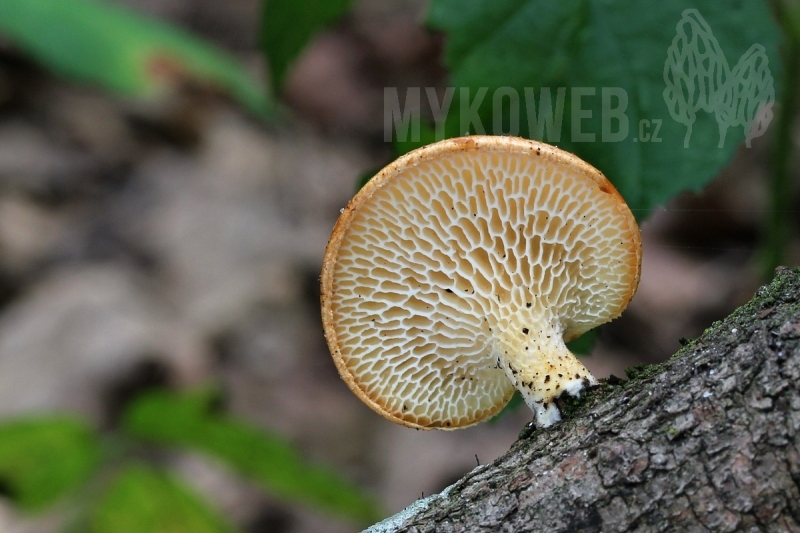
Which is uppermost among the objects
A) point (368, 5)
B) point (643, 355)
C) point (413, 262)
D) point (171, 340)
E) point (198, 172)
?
point (368, 5)

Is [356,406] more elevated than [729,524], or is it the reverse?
[729,524]

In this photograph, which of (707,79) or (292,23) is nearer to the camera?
(707,79)

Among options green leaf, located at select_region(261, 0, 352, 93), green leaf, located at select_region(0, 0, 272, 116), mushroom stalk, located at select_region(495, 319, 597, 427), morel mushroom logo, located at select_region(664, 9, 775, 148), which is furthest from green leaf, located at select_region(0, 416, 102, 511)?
green leaf, located at select_region(0, 0, 272, 116)

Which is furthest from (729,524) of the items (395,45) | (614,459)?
(395,45)

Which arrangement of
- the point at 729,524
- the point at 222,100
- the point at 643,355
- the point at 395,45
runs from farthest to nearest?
the point at 395,45 < the point at 222,100 < the point at 643,355 < the point at 729,524

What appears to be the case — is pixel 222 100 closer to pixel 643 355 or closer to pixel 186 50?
pixel 186 50

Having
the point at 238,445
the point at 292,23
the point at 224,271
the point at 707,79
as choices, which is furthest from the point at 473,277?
the point at 224,271

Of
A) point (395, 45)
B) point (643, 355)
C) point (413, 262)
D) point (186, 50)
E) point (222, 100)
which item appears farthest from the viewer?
point (395, 45)

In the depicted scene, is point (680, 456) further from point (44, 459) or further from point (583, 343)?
point (44, 459)
